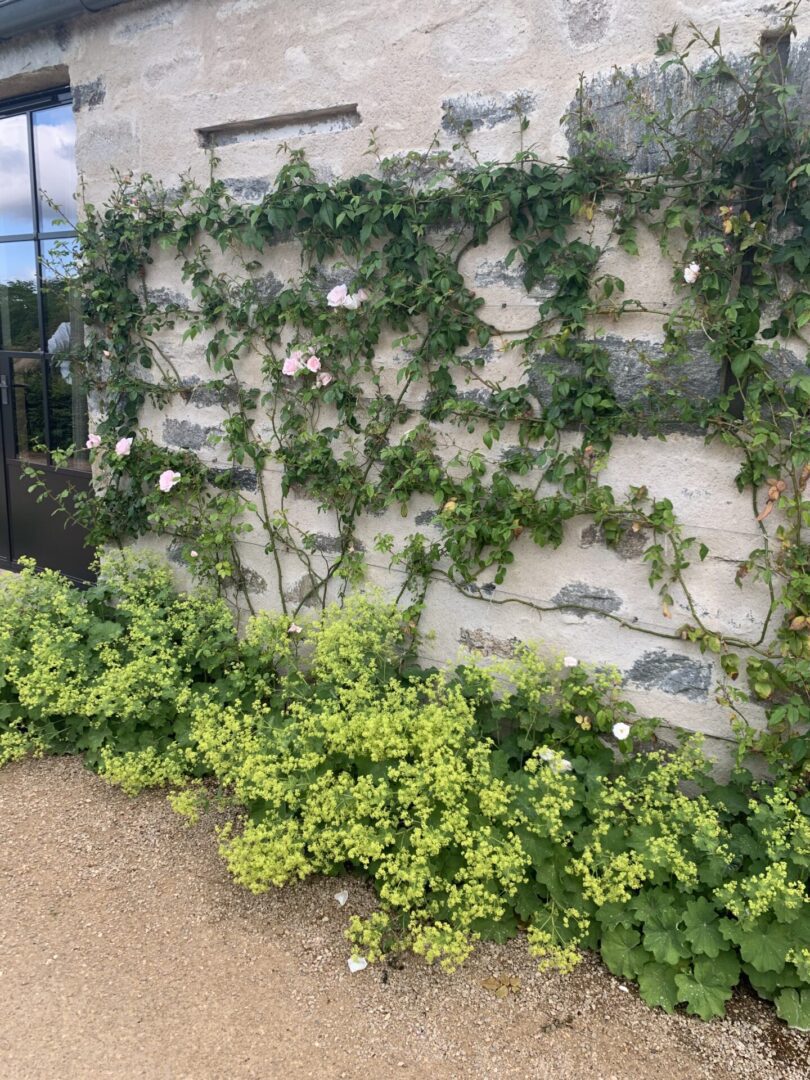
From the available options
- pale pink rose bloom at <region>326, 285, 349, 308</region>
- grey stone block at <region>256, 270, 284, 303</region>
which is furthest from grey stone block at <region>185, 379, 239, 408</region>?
pale pink rose bloom at <region>326, 285, 349, 308</region>

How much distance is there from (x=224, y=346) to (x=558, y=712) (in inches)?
84.9

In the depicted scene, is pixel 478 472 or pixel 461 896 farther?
pixel 478 472

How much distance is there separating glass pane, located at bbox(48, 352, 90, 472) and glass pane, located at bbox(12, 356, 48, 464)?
0.11 metres

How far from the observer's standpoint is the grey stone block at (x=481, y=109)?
2684 mm

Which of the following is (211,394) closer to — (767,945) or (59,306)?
(59,306)

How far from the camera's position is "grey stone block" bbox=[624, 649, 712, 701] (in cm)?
267

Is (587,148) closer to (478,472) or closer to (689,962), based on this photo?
(478,472)

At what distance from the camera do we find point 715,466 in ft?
8.33

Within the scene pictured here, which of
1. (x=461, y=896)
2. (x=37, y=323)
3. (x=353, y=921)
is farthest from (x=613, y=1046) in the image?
(x=37, y=323)

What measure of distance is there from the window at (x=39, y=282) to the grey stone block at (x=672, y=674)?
3312 millimetres

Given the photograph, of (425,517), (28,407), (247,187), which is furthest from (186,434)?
(28,407)

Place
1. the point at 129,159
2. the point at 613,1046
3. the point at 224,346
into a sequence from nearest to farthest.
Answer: the point at 613,1046, the point at 224,346, the point at 129,159

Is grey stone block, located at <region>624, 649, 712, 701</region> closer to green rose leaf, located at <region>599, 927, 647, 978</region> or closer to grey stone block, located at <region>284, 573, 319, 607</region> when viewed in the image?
green rose leaf, located at <region>599, 927, 647, 978</region>

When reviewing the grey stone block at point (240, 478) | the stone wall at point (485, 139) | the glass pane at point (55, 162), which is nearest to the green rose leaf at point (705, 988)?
the stone wall at point (485, 139)
